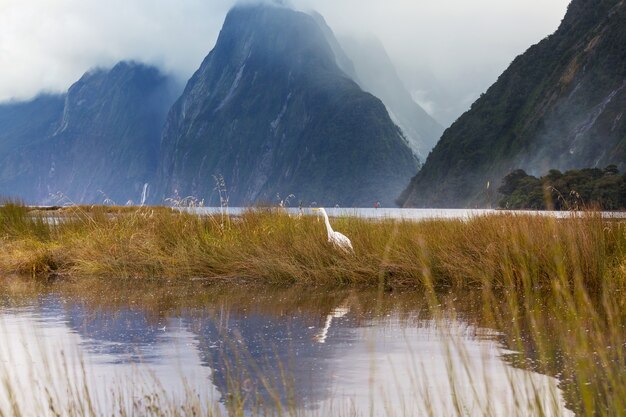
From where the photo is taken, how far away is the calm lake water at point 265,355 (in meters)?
5.08

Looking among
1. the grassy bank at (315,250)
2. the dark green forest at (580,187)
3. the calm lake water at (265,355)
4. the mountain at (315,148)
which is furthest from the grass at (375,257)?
the mountain at (315,148)

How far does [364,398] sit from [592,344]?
2997 mm

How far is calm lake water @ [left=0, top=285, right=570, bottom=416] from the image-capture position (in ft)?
16.7

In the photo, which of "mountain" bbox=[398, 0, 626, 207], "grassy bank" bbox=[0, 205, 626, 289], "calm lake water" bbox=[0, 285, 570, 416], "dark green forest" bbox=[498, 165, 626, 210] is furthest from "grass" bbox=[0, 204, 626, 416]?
"mountain" bbox=[398, 0, 626, 207]

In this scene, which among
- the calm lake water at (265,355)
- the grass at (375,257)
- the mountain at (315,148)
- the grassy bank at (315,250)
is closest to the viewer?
the calm lake water at (265,355)

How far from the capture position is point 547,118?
9081 centimetres

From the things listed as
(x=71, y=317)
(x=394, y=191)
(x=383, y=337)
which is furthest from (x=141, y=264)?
Answer: (x=394, y=191)

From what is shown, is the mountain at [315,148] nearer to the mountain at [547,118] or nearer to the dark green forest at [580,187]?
the mountain at [547,118]

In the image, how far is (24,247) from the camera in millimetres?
17453

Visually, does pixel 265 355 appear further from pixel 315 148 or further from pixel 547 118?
pixel 315 148

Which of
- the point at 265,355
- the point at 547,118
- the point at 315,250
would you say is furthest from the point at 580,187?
the point at 265,355

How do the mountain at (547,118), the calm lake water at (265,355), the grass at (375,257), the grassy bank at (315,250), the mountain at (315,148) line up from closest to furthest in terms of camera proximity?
the calm lake water at (265,355)
the grass at (375,257)
the grassy bank at (315,250)
the mountain at (547,118)
the mountain at (315,148)

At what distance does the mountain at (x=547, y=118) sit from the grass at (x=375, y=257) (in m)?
50.3

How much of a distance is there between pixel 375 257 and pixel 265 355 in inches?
256
